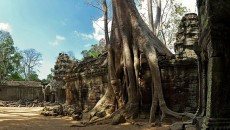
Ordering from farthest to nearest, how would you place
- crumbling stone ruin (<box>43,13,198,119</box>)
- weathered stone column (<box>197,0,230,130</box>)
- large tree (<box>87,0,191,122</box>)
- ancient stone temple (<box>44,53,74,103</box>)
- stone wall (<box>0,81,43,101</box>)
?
stone wall (<box>0,81,43,101</box>) < ancient stone temple (<box>44,53,74,103</box>) < crumbling stone ruin (<box>43,13,198,119</box>) < large tree (<box>87,0,191,122</box>) < weathered stone column (<box>197,0,230,130</box>)

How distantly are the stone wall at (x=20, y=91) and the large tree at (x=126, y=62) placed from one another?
22357 mm

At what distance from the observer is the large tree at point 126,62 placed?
7859 millimetres

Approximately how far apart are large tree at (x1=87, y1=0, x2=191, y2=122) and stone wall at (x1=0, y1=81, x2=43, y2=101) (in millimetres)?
22357

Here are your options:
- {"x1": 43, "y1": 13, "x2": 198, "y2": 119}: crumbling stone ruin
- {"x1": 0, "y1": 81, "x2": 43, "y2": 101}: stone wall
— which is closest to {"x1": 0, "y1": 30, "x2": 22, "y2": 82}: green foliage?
{"x1": 0, "y1": 81, "x2": 43, "y2": 101}: stone wall

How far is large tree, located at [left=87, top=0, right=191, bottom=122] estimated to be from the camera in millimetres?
7859

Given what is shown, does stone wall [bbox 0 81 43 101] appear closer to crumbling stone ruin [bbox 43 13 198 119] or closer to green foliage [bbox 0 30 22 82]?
green foliage [bbox 0 30 22 82]

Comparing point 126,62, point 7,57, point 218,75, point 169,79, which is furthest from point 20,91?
point 218,75

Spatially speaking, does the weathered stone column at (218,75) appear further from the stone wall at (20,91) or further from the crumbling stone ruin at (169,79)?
the stone wall at (20,91)

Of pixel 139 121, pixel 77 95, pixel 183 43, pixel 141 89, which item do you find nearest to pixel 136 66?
pixel 141 89

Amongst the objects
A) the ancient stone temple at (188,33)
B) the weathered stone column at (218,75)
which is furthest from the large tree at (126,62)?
the weathered stone column at (218,75)

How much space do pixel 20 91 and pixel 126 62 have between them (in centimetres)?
2404

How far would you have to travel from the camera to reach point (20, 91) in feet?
98.3

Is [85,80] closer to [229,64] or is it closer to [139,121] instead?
[139,121]

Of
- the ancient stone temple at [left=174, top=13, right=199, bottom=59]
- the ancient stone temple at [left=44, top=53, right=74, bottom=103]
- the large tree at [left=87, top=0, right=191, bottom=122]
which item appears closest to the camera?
the large tree at [left=87, top=0, right=191, bottom=122]
